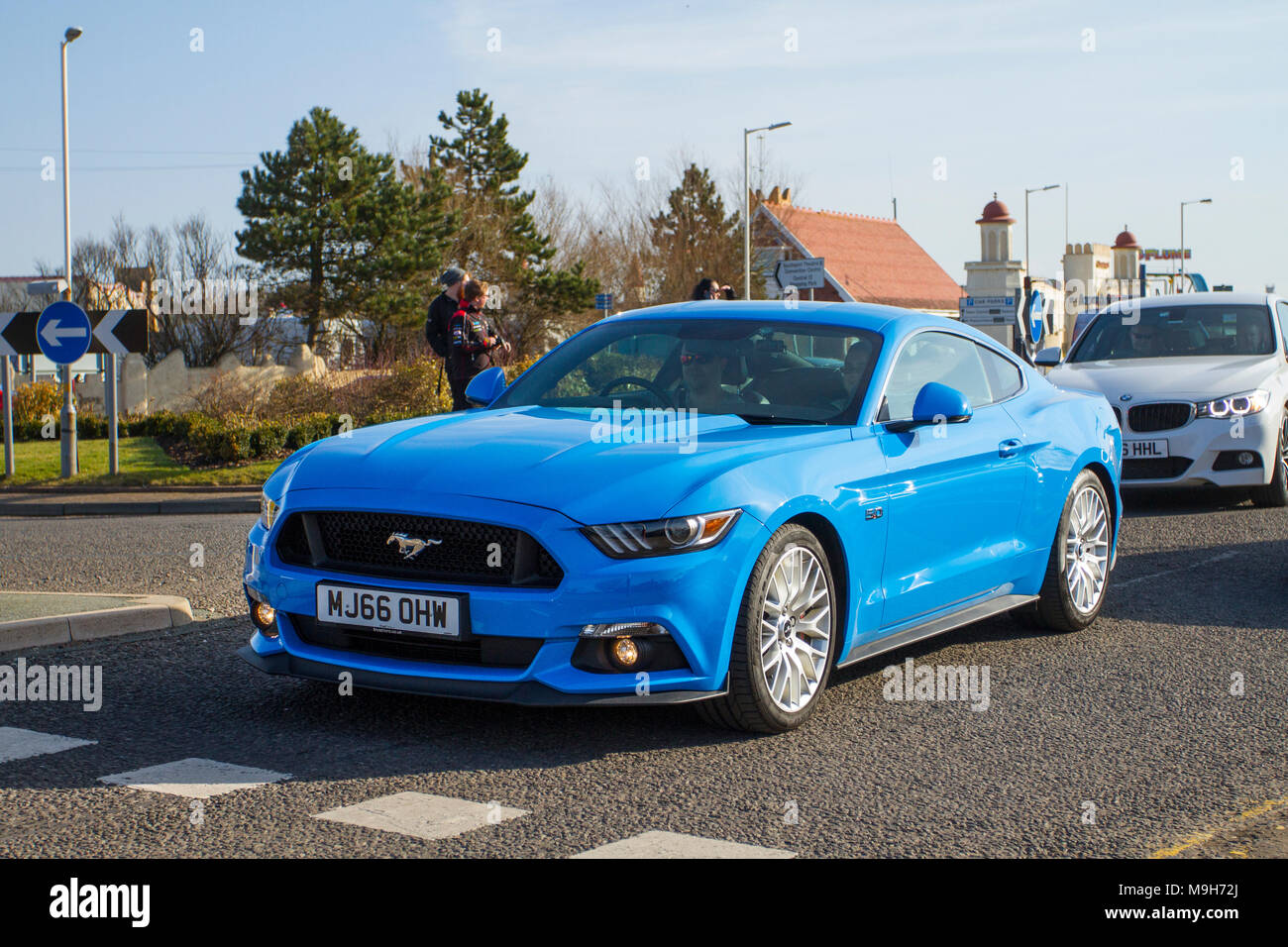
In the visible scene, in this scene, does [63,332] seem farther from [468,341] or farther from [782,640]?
[782,640]

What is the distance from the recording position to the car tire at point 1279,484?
12586 mm

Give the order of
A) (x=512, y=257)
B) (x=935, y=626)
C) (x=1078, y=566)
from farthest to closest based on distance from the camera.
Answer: (x=512, y=257), (x=1078, y=566), (x=935, y=626)

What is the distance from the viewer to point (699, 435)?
18.3ft

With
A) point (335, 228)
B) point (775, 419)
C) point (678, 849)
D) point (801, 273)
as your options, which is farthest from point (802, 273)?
point (335, 228)

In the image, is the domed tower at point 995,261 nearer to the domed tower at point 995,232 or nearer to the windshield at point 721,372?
the domed tower at point 995,232

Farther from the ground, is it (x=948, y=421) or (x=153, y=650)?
(x=948, y=421)

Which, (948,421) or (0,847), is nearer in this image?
(0,847)

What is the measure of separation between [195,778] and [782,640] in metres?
2.03

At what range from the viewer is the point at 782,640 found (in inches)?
208

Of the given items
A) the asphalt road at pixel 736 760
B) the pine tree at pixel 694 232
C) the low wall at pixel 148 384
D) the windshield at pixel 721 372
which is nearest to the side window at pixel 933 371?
the windshield at pixel 721 372

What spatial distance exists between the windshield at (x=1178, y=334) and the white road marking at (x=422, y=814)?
10.8 meters

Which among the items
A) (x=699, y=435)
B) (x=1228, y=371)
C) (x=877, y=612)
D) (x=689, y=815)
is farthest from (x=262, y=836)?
(x=1228, y=371)

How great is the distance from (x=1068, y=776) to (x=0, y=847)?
321cm

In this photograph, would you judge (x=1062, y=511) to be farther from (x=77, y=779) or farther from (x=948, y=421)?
(x=77, y=779)
